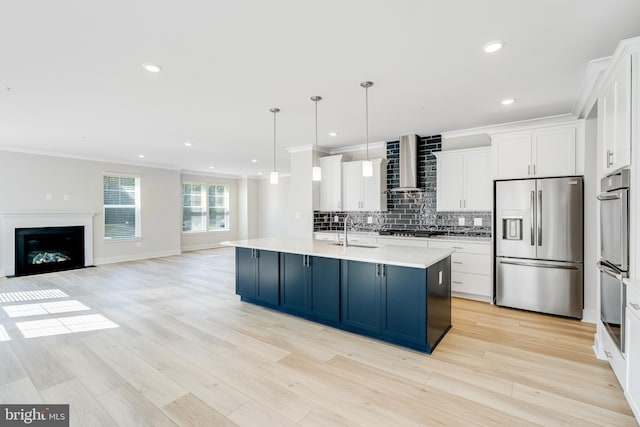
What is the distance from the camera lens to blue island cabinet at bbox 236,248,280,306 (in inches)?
154

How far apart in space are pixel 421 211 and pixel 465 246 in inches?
43.4

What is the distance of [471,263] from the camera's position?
4387 mm

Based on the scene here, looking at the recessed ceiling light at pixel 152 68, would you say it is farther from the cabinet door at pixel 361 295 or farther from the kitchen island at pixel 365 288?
the cabinet door at pixel 361 295

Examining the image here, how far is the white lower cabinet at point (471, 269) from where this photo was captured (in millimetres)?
4266

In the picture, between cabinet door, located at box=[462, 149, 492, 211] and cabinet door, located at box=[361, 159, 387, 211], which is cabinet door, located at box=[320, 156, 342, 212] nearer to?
cabinet door, located at box=[361, 159, 387, 211]

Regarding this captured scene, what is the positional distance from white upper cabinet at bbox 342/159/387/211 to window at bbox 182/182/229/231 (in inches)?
236

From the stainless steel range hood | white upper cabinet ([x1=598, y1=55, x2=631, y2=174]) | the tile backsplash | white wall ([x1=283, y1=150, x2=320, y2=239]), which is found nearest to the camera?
white upper cabinet ([x1=598, y1=55, x2=631, y2=174])

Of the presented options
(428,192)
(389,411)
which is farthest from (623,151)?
(428,192)

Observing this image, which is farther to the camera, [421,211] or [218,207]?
[218,207]

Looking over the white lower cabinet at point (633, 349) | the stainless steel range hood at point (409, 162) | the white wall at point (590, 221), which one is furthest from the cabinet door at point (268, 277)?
the white wall at point (590, 221)

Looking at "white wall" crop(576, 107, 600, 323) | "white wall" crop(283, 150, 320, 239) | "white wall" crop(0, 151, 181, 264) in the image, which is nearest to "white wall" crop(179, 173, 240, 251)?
"white wall" crop(0, 151, 181, 264)

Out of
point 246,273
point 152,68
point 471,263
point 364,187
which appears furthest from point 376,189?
point 152,68

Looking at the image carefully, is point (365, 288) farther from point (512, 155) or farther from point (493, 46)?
point (512, 155)

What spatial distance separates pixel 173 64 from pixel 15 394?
2.79m
